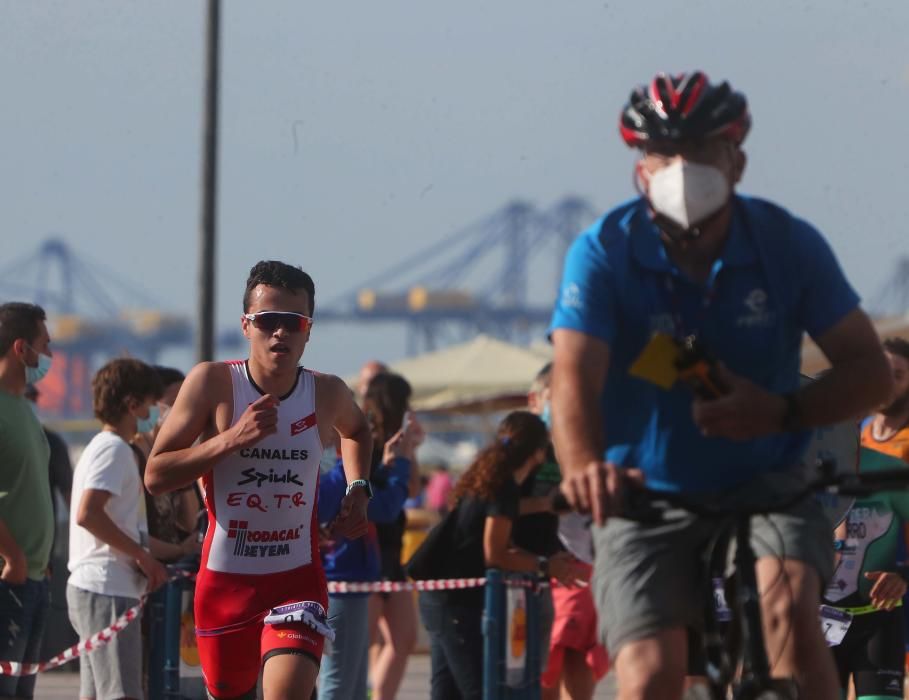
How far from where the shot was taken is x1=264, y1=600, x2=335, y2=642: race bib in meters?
6.08

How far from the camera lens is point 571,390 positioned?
163 inches

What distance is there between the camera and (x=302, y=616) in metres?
6.08

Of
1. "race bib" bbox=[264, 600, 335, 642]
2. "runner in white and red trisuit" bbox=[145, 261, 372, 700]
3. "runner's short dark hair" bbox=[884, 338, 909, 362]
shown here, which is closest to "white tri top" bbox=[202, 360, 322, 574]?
"runner in white and red trisuit" bbox=[145, 261, 372, 700]

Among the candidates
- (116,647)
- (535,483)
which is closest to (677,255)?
(116,647)

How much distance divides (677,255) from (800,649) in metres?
0.98

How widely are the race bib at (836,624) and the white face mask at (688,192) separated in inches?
158

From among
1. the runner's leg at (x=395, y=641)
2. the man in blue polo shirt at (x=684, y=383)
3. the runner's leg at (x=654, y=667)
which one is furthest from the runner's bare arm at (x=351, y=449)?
the runner's leg at (x=395, y=641)

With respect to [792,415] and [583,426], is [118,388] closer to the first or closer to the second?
[583,426]

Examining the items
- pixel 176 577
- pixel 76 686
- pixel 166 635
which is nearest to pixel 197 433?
pixel 176 577

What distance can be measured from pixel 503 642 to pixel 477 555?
1.52 ft

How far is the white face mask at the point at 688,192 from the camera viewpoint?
13.5 ft

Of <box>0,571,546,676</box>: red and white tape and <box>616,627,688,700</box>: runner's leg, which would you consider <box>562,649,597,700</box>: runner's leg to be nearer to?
<box>0,571,546,676</box>: red and white tape

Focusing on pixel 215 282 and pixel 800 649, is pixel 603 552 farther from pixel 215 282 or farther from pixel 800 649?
pixel 215 282

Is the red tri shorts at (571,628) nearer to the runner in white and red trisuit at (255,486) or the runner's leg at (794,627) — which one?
the runner in white and red trisuit at (255,486)
